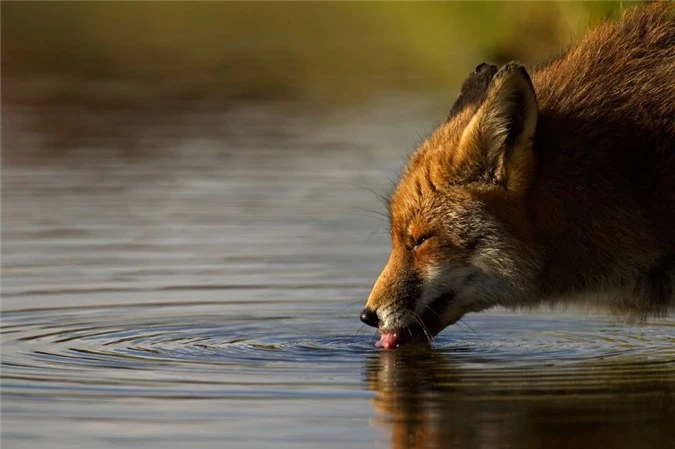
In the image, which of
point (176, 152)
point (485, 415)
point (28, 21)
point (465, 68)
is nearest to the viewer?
point (485, 415)

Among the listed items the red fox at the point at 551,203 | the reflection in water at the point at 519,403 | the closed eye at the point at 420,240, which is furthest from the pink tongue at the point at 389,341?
the closed eye at the point at 420,240

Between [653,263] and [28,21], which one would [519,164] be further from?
[28,21]

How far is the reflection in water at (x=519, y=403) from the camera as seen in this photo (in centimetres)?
797

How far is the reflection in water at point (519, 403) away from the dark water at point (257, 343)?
0.02m

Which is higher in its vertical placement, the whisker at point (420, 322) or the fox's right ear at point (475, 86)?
the fox's right ear at point (475, 86)

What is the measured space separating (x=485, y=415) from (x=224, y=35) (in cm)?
4307

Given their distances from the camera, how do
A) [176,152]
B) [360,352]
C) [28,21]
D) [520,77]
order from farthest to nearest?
[28,21] < [176,152] < [360,352] < [520,77]

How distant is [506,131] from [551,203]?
0.54 meters

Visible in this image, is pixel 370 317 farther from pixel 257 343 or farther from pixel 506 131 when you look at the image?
pixel 506 131

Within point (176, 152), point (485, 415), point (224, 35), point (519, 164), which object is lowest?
point (485, 415)

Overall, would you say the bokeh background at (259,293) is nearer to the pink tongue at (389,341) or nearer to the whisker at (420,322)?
the pink tongue at (389,341)

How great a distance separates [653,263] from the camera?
9656mm

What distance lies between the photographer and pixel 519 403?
8781 mm

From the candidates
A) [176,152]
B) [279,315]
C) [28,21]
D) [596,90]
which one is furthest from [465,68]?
[28,21]
